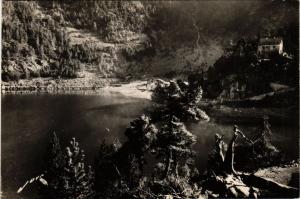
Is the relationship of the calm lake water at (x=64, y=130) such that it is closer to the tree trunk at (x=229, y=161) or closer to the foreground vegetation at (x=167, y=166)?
the foreground vegetation at (x=167, y=166)

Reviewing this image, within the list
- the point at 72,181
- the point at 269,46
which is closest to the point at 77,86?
the point at 269,46

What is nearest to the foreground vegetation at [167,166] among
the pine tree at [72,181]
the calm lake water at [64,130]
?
the pine tree at [72,181]

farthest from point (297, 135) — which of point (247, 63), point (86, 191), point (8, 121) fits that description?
point (8, 121)

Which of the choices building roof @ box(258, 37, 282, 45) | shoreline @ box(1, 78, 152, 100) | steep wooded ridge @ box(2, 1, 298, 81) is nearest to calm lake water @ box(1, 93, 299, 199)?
shoreline @ box(1, 78, 152, 100)

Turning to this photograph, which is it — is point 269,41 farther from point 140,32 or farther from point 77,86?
point 77,86

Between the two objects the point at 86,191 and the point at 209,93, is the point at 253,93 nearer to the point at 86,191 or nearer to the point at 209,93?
the point at 209,93

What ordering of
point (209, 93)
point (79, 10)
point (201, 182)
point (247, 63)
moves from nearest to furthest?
1. point (201, 182)
2. point (209, 93)
3. point (247, 63)
4. point (79, 10)

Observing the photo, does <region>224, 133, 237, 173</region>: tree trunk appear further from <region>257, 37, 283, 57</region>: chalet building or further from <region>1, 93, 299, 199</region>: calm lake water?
Answer: <region>257, 37, 283, 57</region>: chalet building
